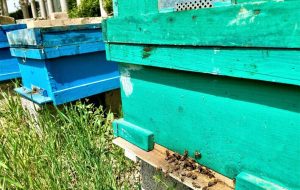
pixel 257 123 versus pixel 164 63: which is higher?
pixel 164 63

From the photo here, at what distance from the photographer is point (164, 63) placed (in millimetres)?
1518

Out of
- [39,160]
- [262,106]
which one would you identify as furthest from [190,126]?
[39,160]

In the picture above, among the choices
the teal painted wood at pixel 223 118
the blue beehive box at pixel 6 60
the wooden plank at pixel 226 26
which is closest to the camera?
the wooden plank at pixel 226 26

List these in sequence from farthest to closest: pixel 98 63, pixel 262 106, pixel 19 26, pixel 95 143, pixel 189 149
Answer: pixel 19 26, pixel 98 63, pixel 95 143, pixel 189 149, pixel 262 106

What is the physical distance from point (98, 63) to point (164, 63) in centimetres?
181

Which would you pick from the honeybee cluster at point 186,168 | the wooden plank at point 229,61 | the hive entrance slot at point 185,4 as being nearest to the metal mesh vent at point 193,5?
the hive entrance slot at point 185,4

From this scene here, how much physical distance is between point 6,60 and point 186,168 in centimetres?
337

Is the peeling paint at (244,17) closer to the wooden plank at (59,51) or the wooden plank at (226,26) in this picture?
the wooden plank at (226,26)

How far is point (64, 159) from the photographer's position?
247 cm

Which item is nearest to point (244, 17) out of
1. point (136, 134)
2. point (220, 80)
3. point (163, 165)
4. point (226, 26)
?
point (226, 26)

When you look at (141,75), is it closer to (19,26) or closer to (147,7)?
(147,7)

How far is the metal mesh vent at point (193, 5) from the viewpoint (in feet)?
4.45

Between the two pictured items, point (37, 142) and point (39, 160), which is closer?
point (39, 160)

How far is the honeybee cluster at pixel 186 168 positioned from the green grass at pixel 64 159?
46 cm
